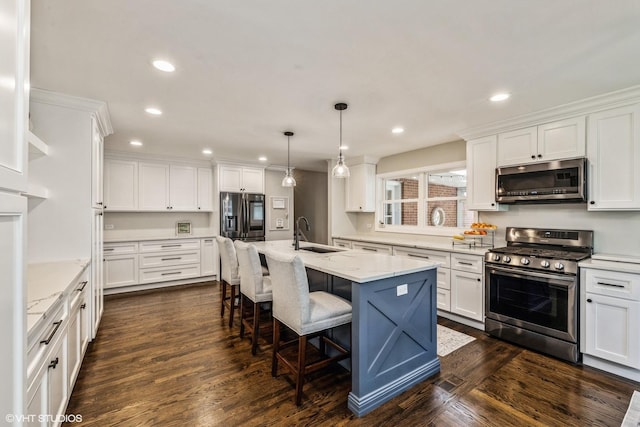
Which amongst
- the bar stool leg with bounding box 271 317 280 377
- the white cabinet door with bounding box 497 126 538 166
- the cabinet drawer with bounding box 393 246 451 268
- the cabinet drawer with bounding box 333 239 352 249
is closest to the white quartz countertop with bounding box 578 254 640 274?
the white cabinet door with bounding box 497 126 538 166

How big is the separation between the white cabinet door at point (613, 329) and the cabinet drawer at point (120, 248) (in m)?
5.96

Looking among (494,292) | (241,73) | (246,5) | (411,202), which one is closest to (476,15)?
(246,5)

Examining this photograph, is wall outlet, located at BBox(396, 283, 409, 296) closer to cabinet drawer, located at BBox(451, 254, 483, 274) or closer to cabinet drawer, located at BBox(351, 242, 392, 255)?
cabinet drawer, located at BBox(451, 254, 483, 274)

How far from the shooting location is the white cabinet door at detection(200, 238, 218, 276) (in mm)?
5547

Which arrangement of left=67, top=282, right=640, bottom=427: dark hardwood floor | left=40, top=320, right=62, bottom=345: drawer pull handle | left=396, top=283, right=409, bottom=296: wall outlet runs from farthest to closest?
left=396, top=283, right=409, bottom=296: wall outlet
left=67, top=282, right=640, bottom=427: dark hardwood floor
left=40, top=320, right=62, bottom=345: drawer pull handle

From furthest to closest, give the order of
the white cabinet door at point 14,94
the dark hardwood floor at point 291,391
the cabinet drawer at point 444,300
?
the cabinet drawer at point 444,300, the dark hardwood floor at point 291,391, the white cabinet door at point 14,94

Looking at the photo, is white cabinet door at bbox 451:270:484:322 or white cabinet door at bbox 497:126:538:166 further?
white cabinet door at bbox 451:270:484:322

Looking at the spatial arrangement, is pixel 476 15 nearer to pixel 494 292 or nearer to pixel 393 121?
pixel 393 121

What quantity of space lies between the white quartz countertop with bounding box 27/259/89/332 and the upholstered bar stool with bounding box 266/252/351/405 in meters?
1.29

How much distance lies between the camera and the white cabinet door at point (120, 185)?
4812 millimetres

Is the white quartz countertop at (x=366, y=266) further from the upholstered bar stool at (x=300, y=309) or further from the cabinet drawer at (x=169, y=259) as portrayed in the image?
→ the cabinet drawer at (x=169, y=259)

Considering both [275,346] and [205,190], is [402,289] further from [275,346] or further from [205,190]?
[205,190]

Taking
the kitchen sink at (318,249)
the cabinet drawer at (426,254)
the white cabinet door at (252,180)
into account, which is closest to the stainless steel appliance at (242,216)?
the white cabinet door at (252,180)

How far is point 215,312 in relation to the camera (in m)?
3.92
